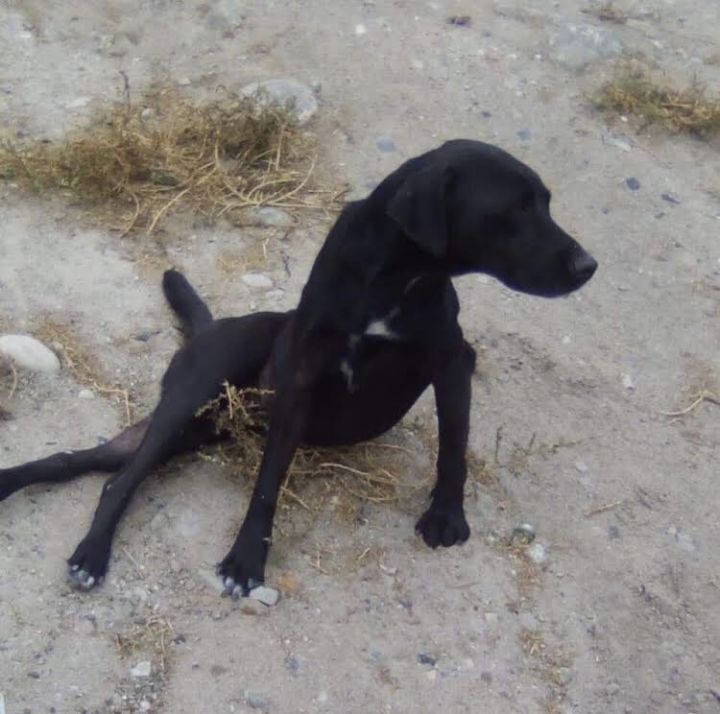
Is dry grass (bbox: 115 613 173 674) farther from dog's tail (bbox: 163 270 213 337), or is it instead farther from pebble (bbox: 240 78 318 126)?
pebble (bbox: 240 78 318 126)

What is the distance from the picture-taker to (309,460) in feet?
12.7

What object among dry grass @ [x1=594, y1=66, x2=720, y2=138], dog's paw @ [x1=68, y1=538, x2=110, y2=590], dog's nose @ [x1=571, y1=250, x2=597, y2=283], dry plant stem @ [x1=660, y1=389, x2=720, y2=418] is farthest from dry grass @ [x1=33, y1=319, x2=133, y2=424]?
dry grass @ [x1=594, y1=66, x2=720, y2=138]

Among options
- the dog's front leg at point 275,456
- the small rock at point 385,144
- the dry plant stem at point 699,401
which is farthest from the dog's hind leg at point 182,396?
the small rock at point 385,144

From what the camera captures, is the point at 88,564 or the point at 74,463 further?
the point at 74,463

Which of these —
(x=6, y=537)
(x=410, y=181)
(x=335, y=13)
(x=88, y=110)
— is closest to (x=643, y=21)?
(x=335, y=13)

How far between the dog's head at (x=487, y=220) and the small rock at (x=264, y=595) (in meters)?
0.97

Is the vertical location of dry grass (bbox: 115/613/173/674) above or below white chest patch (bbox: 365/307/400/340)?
below

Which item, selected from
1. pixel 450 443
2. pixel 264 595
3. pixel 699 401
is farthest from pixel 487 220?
pixel 699 401

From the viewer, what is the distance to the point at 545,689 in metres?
3.36

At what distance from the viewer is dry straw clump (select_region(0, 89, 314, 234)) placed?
4.98m

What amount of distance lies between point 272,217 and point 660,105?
76.1 inches

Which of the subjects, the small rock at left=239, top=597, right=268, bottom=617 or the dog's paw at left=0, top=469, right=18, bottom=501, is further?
the dog's paw at left=0, top=469, right=18, bottom=501

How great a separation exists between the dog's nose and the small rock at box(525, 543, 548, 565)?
2.86 feet

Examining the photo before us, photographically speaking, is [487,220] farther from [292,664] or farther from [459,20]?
[459,20]
